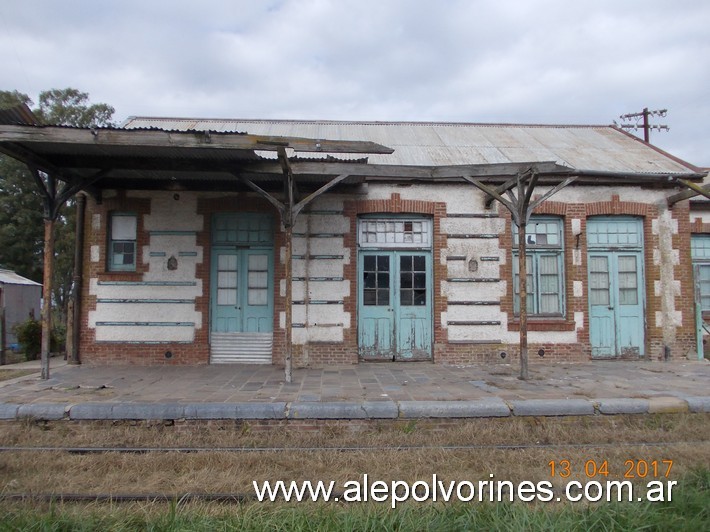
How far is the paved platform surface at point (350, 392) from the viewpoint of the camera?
18.5 feet

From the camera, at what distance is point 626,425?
232 inches

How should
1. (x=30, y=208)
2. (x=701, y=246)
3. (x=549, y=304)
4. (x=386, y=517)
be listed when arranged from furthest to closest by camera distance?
(x=30, y=208) → (x=701, y=246) → (x=549, y=304) → (x=386, y=517)

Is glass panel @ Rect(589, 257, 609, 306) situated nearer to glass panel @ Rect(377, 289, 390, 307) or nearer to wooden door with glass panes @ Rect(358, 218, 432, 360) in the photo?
wooden door with glass panes @ Rect(358, 218, 432, 360)

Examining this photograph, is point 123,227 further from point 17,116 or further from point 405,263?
point 405,263

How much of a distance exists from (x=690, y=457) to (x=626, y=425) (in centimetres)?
109

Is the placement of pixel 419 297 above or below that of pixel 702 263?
below

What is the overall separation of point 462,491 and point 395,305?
5.30 meters

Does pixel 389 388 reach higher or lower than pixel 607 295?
lower

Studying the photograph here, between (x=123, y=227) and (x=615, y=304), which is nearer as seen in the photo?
(x=123, y=227)

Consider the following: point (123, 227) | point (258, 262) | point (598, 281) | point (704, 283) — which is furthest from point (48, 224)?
point (704, 283)

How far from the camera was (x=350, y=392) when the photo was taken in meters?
6.45

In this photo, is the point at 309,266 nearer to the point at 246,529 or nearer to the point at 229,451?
the point at 229,451

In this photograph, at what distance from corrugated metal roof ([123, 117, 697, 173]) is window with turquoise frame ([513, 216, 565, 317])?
1543 millimetres

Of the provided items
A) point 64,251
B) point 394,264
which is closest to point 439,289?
point 394,264
